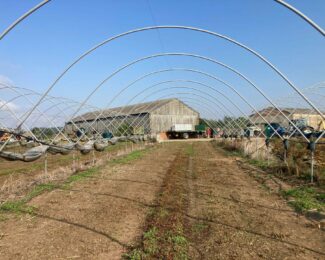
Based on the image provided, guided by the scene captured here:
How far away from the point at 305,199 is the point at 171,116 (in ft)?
122

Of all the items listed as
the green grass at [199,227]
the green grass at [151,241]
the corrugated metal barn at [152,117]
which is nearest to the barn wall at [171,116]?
the corrugated metal barn at [152,117]

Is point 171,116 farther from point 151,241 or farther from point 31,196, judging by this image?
point 151,241

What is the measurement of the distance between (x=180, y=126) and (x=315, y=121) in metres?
15.5

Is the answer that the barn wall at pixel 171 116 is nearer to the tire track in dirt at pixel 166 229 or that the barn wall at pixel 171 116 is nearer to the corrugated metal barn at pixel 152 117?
the corrugated metal barn at pixel 152 117

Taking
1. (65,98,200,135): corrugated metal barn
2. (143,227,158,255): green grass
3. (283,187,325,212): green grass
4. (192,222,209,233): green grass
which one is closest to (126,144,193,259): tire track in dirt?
(143,227,158,255): green grass

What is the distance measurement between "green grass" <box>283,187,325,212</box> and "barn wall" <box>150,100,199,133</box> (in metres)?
32.1

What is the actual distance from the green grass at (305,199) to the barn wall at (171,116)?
32112 mm

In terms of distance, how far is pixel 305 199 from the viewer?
272 inches

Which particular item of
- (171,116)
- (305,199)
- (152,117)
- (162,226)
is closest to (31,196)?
(162,226)

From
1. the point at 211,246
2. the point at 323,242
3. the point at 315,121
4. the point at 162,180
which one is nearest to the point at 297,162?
the point at 162,180

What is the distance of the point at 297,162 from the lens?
10914 mm

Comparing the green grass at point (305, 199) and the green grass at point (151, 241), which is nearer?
the green grass at point (151, 241)

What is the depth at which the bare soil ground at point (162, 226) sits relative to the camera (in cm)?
421

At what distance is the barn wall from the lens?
40.8m
